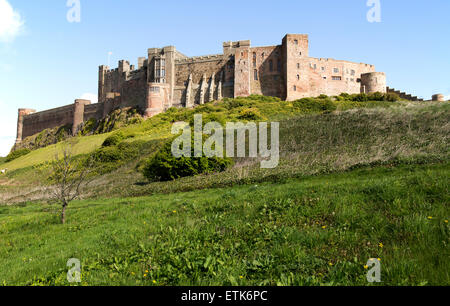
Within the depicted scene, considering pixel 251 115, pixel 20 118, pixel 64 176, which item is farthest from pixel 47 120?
pixel 64 176

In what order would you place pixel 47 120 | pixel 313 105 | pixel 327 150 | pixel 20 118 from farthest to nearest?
1. pixel 20 118
2. pixel 47 120
3. pixel 313 105
4. pixel 327 150

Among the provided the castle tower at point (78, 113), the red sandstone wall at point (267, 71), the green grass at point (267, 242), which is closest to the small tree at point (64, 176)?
the green grass at point (267, 242)

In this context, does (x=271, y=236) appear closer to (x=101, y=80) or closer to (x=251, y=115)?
(x=251, y=115)

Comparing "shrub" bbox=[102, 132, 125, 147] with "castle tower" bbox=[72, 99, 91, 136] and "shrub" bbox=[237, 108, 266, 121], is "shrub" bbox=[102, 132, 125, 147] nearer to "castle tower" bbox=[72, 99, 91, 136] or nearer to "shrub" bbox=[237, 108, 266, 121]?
"shrub" bbox=[237, 108, 266, 121]

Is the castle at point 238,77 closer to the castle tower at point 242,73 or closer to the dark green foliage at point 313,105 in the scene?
the castle tower at point 242,73

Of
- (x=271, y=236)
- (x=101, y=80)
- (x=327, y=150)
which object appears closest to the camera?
(x=271, y=236)

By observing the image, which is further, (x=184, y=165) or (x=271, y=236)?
(x=184, y=165)

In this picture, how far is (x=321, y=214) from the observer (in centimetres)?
709

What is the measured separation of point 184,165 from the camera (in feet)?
68.6

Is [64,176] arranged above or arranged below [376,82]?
below

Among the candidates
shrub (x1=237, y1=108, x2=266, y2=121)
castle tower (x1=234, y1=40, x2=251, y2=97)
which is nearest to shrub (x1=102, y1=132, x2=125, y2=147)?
shrub (x1=237, y1=108, x2=266, y2=121)

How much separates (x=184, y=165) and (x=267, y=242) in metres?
15.3
